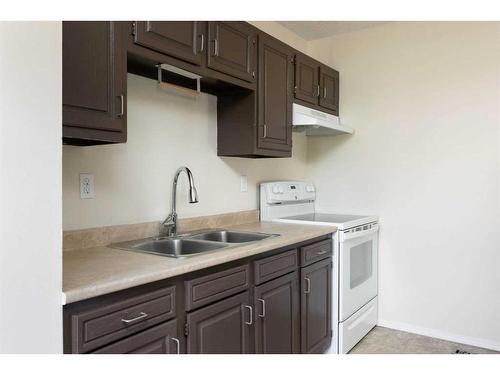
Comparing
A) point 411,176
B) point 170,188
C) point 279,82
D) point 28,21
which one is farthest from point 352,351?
point 28,21

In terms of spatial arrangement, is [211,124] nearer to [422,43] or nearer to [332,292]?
[332,292]

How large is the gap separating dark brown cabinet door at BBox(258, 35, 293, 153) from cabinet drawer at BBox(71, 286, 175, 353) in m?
1.31

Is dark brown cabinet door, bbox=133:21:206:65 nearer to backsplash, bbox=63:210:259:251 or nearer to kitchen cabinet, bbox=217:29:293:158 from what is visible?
kitchen cabinet, bbox=217:29:293:158

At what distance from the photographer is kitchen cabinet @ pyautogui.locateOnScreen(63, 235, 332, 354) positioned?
3.99ft

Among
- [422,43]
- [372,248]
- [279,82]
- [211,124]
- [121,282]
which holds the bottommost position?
[372,248]

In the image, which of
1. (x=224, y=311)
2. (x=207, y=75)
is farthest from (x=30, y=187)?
(x=207, y=75)

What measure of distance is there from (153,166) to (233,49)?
0.78 meters

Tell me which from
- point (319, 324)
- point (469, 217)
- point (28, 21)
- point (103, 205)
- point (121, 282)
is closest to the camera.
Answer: point (28, 21)

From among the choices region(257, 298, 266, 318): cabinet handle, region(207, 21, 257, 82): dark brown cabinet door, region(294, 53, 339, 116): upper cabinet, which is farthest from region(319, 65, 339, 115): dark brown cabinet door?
region(257, 298, 266, 318): cabinet handle

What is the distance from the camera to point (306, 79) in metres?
2.90

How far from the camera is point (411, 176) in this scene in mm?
3021

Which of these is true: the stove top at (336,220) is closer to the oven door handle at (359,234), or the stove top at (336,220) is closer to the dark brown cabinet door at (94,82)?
the oven door handle at (359,234)

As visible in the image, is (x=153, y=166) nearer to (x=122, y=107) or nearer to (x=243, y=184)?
(x=122, y=107)

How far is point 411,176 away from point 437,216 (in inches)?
13.9
